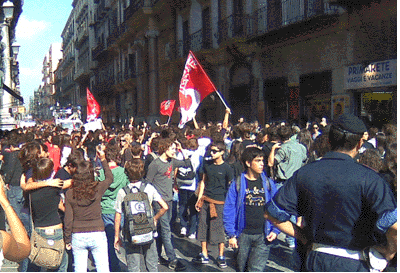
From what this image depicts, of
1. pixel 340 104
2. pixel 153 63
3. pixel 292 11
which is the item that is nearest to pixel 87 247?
pixel 340 104

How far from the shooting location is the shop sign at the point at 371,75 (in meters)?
12.3

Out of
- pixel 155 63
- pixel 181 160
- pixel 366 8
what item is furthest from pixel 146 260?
pixel 155 63

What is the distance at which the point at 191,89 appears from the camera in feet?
Result: 42.2

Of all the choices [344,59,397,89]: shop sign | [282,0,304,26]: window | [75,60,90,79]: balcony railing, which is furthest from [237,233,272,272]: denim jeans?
[75,60,90,79]: balcony railing

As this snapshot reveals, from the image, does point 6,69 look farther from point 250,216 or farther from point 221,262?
point 250,216

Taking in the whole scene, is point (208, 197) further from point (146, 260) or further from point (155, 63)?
point (155, 63)

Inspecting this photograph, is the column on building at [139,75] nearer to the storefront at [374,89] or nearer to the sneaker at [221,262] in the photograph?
the storefront at [374,89]

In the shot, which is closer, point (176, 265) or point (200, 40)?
point (176, 265)

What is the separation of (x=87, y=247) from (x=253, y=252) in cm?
166

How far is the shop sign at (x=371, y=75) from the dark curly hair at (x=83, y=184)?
9.01 m

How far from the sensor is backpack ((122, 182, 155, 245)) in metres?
5.29

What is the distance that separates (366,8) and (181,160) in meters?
7.75

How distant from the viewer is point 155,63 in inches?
1211

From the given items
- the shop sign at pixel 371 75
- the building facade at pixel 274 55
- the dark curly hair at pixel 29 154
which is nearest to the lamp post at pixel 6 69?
the building facade at pixel 274 55
